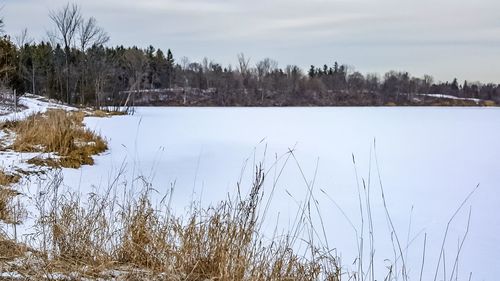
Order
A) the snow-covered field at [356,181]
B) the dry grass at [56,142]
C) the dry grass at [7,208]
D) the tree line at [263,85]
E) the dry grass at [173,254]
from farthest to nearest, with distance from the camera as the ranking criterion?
the tree line at [263,85]
the dry grass at [56,142]
the snow-covered field at [356,181]
the dry grass at [7,208]
the dry grass at [173,254]

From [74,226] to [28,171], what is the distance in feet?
13.1

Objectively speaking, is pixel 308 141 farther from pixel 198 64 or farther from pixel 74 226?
pixel 198 64

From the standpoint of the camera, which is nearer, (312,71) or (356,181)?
(356,181)

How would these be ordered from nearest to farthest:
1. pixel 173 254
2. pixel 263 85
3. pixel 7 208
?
pixel 173 254 → pixel 7 208 → pixel 263 85

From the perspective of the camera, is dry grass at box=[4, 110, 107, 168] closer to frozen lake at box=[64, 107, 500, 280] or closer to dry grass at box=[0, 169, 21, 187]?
frozen lake at box=[64, 107, 500, 280]

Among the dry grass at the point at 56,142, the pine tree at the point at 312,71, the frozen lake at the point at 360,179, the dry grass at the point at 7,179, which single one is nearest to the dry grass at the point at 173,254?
the frozen lake at the point at 360,179

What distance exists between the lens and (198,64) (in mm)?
86000

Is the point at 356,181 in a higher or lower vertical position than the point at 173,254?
lower

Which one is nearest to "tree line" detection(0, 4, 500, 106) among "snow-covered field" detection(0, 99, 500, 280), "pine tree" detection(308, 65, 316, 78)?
"pine tree" detection(308, 65, 316, 78)

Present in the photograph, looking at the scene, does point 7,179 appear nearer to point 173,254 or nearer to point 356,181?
point 173,254

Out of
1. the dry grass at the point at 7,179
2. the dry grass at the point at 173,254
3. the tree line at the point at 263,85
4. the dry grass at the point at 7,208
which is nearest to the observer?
the dry grass at the point at 173,254

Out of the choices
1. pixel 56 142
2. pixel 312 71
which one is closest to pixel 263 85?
pixel 312 71

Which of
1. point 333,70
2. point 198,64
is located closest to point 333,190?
point 198,64

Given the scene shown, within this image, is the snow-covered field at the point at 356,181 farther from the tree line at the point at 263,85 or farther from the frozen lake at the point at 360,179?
the tree line at the point at 263,85
